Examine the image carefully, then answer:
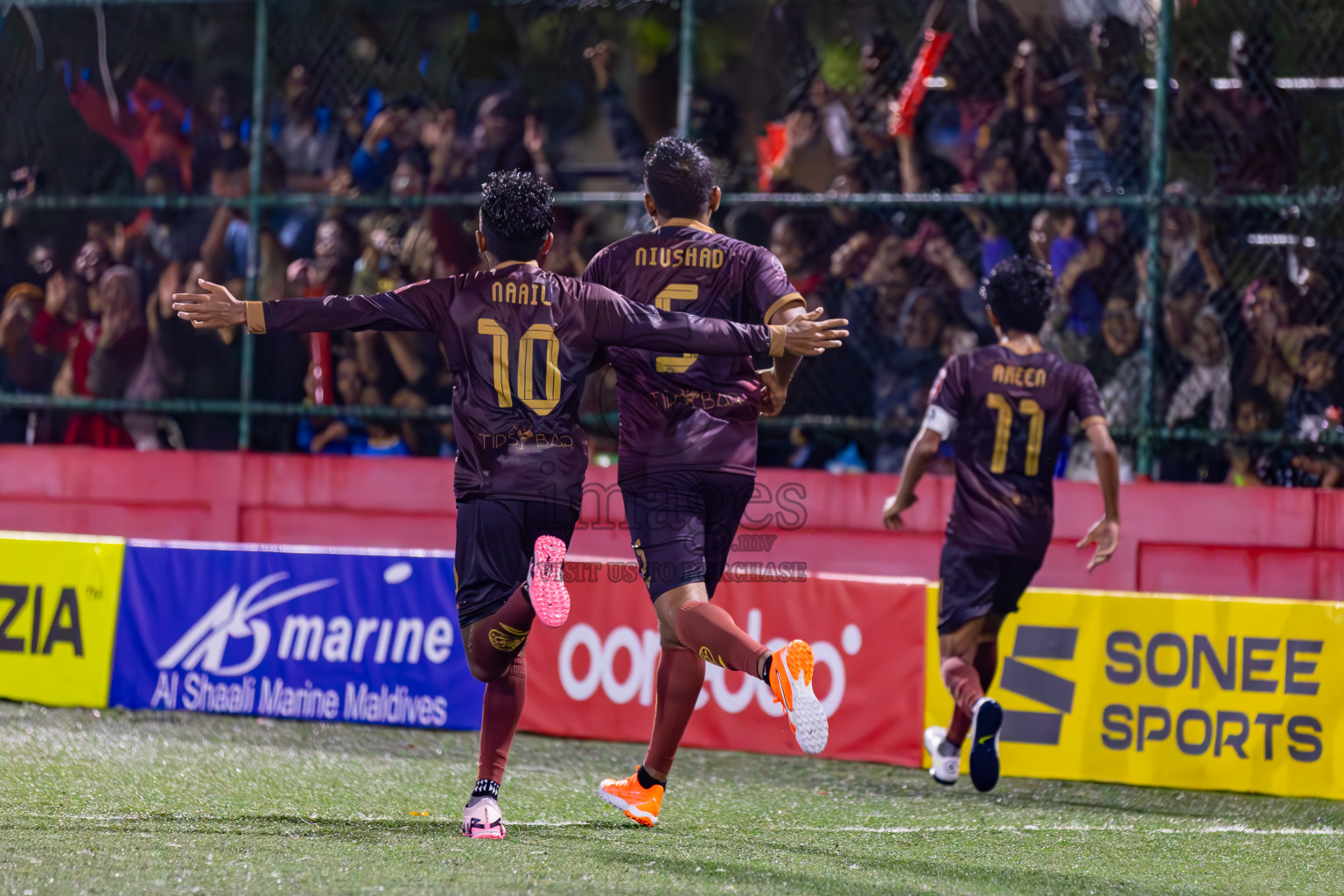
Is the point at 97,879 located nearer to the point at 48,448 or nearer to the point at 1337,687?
the point at 1337,687

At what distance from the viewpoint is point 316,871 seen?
3854 mm

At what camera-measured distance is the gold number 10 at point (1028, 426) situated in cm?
586

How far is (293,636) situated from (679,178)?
141 inches

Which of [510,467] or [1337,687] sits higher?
[510,467]

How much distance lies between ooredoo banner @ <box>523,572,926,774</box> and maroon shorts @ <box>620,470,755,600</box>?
2262 millimetres

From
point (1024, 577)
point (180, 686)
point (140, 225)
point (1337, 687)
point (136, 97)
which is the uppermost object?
point (136, 97)

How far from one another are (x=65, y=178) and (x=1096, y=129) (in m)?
6.76

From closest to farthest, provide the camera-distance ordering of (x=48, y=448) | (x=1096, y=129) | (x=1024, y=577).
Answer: (x=1024, y=577), (x=1096, y=129), (x=48, y=448)

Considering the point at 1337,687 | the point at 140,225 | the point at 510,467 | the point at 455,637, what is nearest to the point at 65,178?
the point at 140,225

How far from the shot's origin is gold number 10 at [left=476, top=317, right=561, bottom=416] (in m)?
4.38

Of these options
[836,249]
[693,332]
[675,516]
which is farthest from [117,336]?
[693,332]

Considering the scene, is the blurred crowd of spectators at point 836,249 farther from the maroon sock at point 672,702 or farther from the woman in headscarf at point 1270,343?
the maroon sock at point 672,702

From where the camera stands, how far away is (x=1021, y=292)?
19.4 ft

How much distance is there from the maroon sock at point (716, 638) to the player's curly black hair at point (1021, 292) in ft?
6.87
